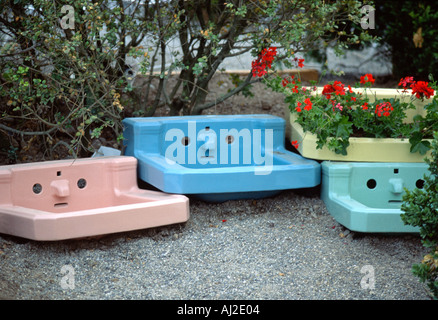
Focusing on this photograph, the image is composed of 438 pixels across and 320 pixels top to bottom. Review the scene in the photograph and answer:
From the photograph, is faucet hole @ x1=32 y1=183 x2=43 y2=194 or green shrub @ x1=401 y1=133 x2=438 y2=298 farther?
faucet hole @ x1=32 y1=183 x2=43 y2=194

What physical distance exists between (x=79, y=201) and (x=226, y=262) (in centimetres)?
111

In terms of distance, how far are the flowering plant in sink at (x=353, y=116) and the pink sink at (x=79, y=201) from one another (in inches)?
42.2

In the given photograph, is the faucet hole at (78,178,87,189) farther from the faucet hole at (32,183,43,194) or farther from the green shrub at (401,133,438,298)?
the green shrub at (401,133,438,298)

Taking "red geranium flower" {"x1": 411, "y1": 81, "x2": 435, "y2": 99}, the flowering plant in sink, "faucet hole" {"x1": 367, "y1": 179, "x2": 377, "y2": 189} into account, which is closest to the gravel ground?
"faucet hole" {"x1": 367, "y1": 179, "x2": 377, "y2": 189}

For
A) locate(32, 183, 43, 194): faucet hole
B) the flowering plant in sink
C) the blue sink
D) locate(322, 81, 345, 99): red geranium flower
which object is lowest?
locate(32, 183, 43, 194): faucet hole

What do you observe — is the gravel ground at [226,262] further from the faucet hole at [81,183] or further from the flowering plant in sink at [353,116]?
the faucet hole at [81,183]

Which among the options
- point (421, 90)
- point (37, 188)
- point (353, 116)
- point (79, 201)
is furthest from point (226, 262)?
point (421, 90)

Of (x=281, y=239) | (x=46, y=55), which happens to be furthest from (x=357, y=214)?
(x=46, y=55)

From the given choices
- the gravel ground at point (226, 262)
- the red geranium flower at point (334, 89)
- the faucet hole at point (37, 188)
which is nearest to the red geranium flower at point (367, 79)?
the red geranium flower at point (334, 89)

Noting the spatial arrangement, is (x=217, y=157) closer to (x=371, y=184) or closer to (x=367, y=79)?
(x=371, y=184)

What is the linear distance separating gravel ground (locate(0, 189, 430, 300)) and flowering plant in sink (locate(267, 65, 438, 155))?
0.55m

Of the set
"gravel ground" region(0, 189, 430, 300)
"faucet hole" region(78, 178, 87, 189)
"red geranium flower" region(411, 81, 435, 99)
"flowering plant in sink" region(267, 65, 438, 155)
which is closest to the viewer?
"gravel ground" region(0, 189, 430, 300)

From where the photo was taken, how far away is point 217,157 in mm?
4441

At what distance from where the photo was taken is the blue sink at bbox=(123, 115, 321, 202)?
3939 mm
